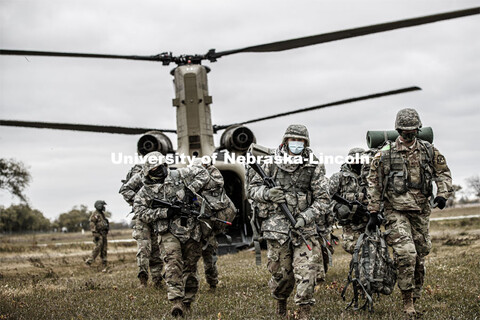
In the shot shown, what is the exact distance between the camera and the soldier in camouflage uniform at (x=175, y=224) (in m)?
7.45

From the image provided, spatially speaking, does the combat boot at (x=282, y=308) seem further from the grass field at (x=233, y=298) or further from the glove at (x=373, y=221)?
the glove at (x=373, y=221)

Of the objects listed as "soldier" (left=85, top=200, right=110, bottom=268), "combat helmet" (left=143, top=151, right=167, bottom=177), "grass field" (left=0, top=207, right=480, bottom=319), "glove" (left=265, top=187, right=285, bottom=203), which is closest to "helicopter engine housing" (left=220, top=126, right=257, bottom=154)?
"grass field" (left=0, top=207, right=480, bottom=319)

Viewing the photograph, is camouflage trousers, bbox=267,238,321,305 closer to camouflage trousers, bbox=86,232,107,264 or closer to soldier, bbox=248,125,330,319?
soldier, bbox=248,125,330,319

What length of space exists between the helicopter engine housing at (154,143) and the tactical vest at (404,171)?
9.37 m

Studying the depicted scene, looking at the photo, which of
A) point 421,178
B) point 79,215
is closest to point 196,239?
point 421,178

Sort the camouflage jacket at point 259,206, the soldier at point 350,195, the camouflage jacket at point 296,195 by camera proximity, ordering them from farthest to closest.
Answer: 1. the soldier at point 350,195
2. the camouflage jacket at point 259,206
3. the camouflage jacket at point 296,195

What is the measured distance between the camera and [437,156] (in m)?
7.08

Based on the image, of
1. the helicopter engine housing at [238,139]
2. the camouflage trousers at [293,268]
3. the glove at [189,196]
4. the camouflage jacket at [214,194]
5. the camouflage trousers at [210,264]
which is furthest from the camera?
the helicopter engine housing at [238,139]

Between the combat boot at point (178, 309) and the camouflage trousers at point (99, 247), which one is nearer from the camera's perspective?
the combat boot at point (178, 309)

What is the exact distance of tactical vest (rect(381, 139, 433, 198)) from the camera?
23.1 feet

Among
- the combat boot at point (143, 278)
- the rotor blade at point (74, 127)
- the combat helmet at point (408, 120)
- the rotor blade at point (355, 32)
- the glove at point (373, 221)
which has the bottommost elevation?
the combat boot at point (143, 278)

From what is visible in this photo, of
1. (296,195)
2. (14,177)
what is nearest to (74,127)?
(296,195)

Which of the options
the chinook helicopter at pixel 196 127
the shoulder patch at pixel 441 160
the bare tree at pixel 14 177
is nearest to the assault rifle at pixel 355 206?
the shoulder patch at pixel 441 160

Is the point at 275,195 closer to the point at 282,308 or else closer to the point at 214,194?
the point at 282,308
